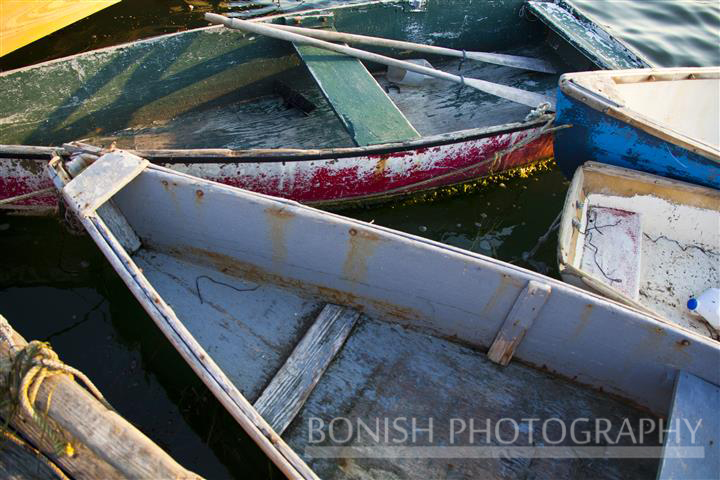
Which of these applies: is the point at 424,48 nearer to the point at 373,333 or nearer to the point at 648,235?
the point at 648,235

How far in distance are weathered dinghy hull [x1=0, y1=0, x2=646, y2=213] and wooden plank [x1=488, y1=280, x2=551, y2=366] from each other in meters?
1.86

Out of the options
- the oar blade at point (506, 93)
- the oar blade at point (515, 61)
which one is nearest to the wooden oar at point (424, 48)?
the oar blade at point (515, 61)

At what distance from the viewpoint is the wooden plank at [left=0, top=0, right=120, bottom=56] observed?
5203 millimetres

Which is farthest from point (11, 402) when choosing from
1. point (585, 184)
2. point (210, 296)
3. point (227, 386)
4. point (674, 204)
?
point (674, 204)

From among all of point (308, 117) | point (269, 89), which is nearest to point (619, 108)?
point (308, 117)

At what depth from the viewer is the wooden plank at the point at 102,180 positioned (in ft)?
11.0

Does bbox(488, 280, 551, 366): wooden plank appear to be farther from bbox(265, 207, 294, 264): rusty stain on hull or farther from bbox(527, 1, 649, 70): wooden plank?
bbox(527, 1, 649, 70): wooden plank

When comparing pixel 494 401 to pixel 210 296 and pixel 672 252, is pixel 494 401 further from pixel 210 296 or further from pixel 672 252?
pixel 672 252

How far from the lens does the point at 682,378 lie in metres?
3.21

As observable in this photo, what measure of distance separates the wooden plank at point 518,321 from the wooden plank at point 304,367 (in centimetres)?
103

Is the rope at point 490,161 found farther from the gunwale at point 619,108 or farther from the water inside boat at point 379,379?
the water inside boat at point 379,379

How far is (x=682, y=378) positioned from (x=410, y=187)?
2.77 meters

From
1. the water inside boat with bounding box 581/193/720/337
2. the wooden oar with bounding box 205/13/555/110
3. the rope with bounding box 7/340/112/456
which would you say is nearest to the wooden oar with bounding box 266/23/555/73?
the wooden oar with bounding box 205/13/555/110

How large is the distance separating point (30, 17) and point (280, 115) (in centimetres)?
271
